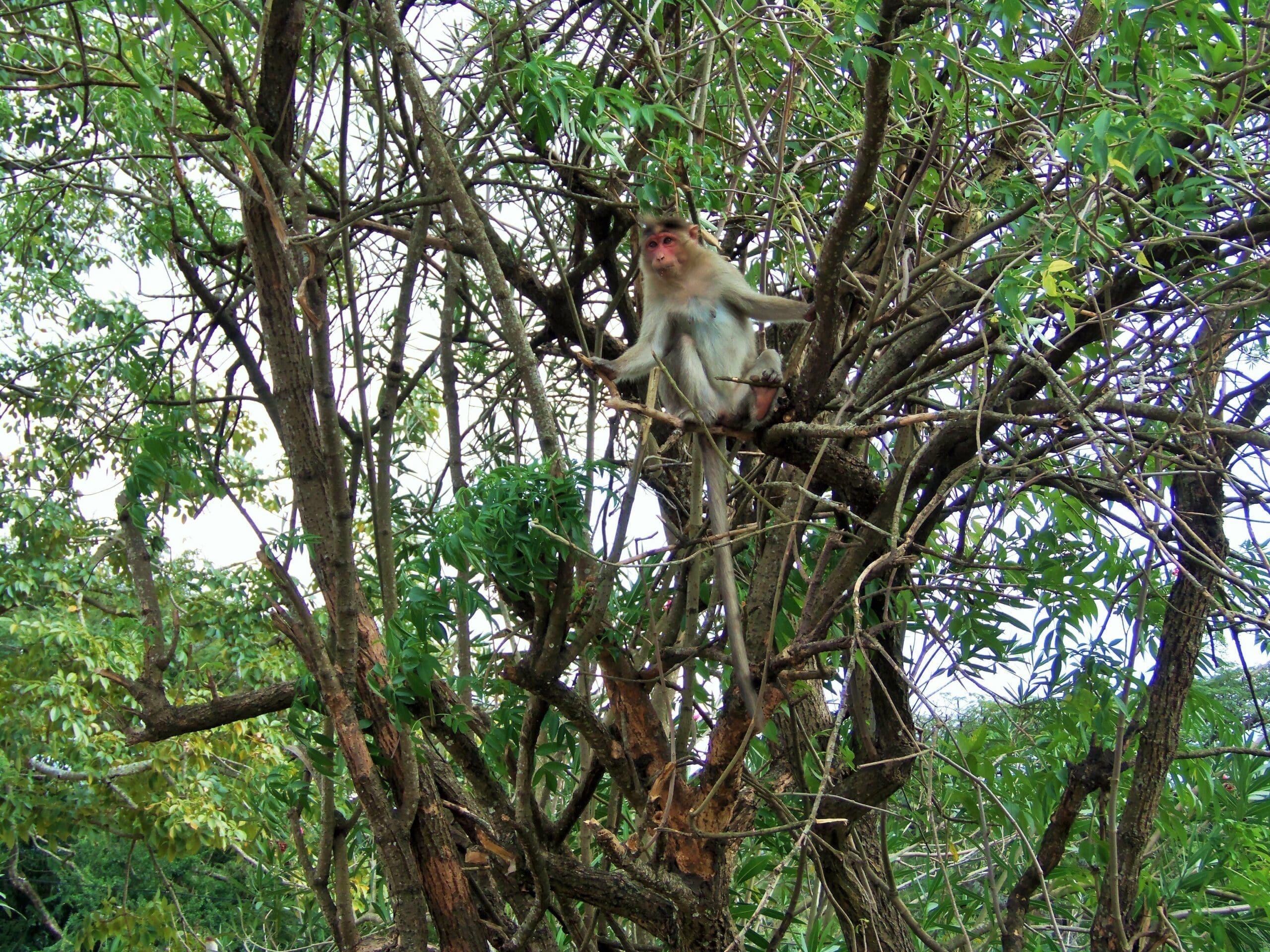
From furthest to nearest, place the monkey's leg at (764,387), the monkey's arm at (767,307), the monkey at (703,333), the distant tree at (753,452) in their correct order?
1. the monkey's arm at (767,307)
2. the monkey at (703,333)
3. the monkey's leg at (764,387)
4. the distant tree at (753,452)

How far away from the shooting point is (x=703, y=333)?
15.4 feet

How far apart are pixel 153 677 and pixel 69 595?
3.80 metres

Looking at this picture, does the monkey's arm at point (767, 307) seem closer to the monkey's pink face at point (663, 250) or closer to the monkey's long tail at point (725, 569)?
the monkey's pink face at point (663, 250)

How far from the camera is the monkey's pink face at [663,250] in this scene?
4.32 metres

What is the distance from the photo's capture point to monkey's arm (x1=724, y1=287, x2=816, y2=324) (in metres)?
4.14

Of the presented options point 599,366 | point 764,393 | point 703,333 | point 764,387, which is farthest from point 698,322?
point 764,387

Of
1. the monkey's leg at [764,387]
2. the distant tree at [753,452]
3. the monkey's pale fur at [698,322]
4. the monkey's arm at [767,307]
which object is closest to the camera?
the distant tree at [753,452]

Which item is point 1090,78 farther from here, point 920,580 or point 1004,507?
point 920,580

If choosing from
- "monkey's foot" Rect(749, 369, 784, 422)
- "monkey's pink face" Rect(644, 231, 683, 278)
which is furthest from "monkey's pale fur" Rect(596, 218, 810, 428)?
"monkey's foot" Rect(749, 369, 784, 422)

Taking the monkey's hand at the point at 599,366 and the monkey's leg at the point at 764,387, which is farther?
the monkey's leg at the point at 764,387

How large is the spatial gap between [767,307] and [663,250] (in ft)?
1.61

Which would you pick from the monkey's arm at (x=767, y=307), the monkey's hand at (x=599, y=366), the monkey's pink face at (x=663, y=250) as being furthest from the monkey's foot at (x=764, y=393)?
the monkey's pink face at (x=663, y=250)

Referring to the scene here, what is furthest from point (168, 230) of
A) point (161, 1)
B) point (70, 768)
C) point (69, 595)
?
point (70, 768)

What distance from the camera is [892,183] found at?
4.34 metres
